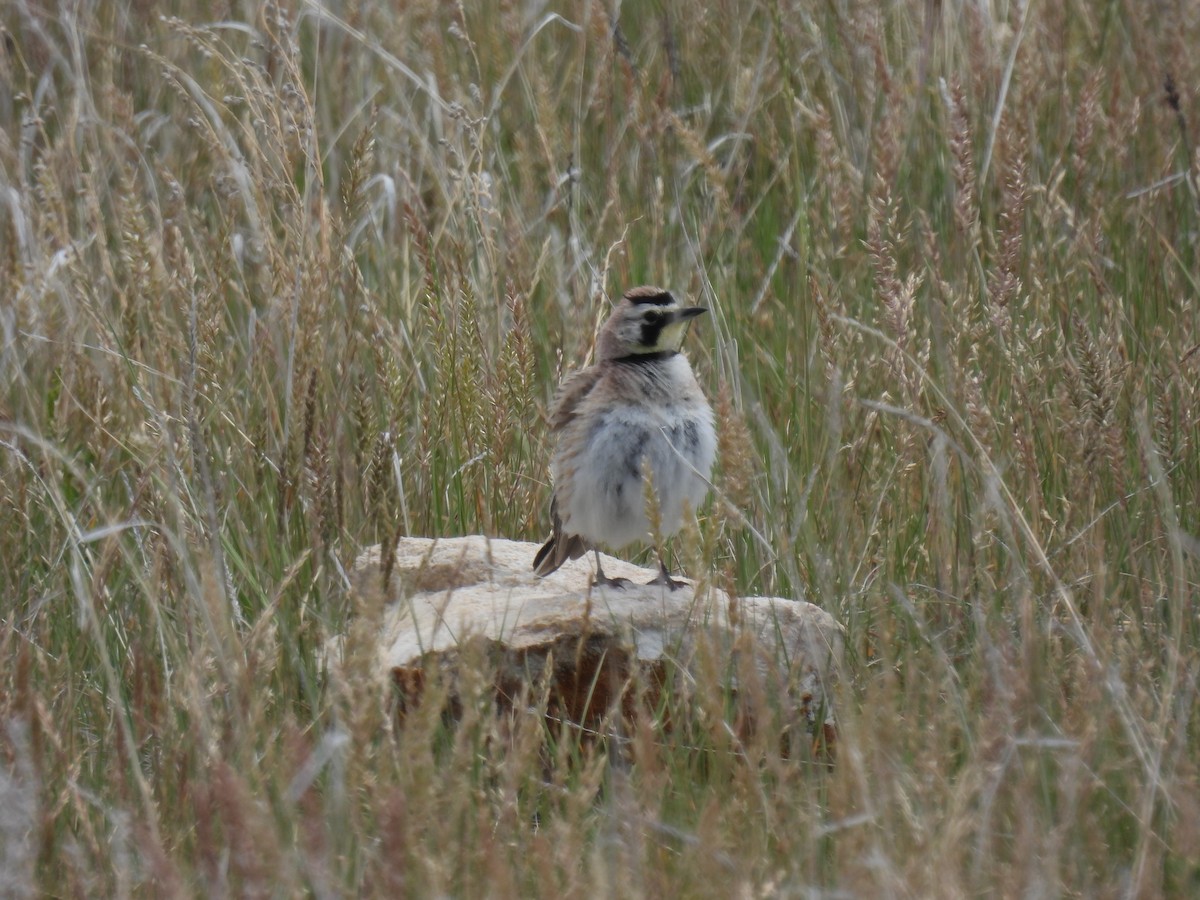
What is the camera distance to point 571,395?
4594 mm

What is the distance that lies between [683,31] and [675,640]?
3664 mm

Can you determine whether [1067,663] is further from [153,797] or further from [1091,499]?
[153,797]

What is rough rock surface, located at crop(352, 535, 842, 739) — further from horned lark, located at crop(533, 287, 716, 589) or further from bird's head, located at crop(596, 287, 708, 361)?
bird's head, located at crop(596, 287, 708, 361)

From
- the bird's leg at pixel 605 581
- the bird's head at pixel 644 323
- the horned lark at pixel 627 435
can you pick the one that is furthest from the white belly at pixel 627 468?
the bird's head at pixel 644 323

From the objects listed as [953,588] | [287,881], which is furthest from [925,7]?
[287,881]

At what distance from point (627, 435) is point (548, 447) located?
775 millimetres

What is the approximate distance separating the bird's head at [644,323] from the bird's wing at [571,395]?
89 mm

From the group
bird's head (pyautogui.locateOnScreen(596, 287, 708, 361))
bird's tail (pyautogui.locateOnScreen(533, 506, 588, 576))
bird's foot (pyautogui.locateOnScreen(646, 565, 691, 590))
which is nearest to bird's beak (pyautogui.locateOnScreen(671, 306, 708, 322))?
bird's head (pyautogui.locateOnScreen(596, 287, 708, 361))

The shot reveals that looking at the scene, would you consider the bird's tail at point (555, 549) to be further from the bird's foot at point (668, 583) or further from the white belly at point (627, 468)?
the bird's foot at point (668, 583)

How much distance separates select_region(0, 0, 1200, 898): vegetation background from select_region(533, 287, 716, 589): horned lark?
7.0 inches

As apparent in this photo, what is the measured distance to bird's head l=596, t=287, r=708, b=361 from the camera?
4578 mm

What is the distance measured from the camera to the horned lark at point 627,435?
4359 millimetres

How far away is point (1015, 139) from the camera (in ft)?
14.0

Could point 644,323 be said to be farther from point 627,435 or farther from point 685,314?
point 627,435
